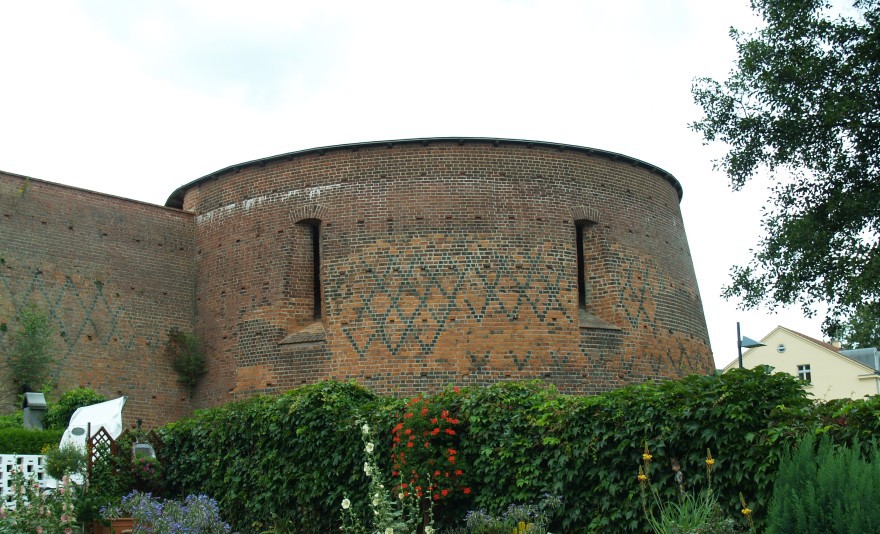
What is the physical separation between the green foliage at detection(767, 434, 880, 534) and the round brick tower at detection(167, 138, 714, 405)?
12208 mm

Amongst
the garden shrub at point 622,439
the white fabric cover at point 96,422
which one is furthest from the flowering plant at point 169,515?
the garden shrub at point 622,439

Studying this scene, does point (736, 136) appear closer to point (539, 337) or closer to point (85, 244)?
point (539, 337)

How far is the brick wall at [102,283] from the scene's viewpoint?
65.5 ft

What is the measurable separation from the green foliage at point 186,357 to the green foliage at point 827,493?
1617 cm

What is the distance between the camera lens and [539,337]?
2011cm

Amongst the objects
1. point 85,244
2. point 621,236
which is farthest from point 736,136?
point 85,244

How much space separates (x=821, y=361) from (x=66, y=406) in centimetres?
3717

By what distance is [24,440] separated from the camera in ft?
48.4

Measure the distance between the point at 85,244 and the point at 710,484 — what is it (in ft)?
52.4

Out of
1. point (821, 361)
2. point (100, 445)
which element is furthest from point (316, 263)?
point (821, 361)

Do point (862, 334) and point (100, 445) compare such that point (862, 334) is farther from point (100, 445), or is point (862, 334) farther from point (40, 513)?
point (40, 513)

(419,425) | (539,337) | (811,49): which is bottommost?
(419,425)

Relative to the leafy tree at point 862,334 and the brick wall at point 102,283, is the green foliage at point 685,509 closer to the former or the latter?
the brick wall at point 102,283

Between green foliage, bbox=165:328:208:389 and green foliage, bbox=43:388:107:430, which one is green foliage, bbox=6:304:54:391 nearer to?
green foliage, bbox=43:388:107:430
